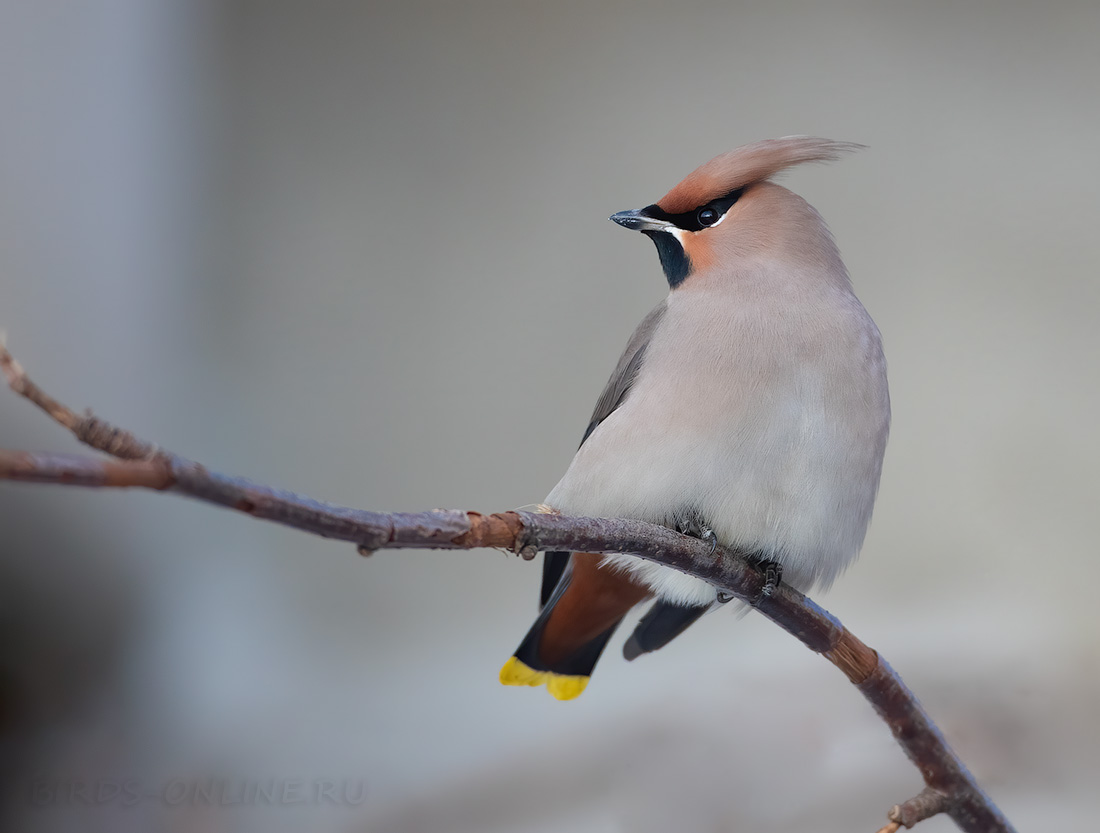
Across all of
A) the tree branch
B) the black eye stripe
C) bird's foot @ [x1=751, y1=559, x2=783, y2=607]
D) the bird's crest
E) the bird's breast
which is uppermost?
the bird's crest

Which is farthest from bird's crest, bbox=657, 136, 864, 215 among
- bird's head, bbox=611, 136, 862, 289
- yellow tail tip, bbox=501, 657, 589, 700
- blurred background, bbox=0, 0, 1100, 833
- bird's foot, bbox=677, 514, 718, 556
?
blurred background, bbox=0, 0, 1100, 833

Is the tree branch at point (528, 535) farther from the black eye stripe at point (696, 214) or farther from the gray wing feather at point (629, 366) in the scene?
the black eye stripe at point (696, 214)

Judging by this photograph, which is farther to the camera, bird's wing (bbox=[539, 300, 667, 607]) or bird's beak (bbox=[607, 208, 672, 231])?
bird's wing (bbox=[539, 300, 667, 607])

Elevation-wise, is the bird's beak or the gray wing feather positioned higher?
the bird's beak

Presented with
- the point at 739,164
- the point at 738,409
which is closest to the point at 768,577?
the point at 738,409

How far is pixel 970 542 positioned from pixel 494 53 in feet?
7.08

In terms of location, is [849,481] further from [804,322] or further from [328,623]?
[328,623]

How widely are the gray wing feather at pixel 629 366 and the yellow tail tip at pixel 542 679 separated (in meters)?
0.49

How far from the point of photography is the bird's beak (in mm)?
1576

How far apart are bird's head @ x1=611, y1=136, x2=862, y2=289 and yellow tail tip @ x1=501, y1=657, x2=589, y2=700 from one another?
0.76 m

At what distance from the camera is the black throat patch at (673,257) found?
168 centimetres

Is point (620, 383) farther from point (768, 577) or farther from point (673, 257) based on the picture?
point (768, 577)

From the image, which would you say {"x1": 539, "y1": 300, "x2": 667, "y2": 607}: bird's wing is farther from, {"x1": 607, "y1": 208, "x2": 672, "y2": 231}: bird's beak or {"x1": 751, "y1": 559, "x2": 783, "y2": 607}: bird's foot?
{"x1": 751, "y1": 559, "x2": 783, "y2": 607}: bird's foot

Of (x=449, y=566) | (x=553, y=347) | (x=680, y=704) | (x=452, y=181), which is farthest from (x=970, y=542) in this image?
(x=452, y=181)
